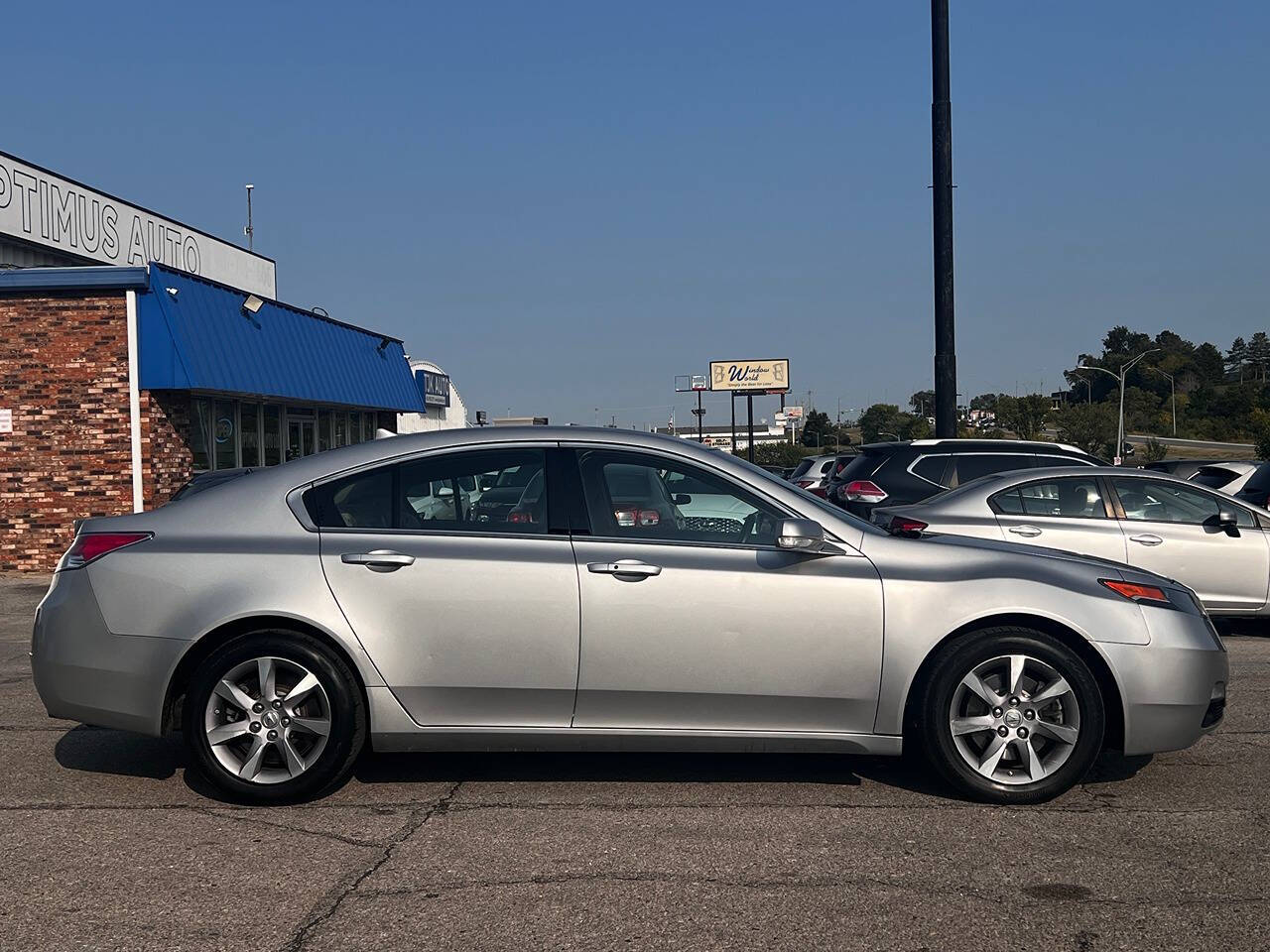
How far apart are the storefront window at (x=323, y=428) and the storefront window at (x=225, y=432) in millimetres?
4885

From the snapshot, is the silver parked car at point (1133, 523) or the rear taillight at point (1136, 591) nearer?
the rear taillight at point (1136, 591)

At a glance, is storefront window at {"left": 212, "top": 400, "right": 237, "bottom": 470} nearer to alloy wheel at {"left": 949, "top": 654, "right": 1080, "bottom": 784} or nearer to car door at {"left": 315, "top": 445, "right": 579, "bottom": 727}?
car door at {"left": 315, "top": 445, "right": 579, "bottom": 727}

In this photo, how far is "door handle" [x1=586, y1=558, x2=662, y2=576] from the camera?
546 cm

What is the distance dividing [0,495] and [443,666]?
1459 cm

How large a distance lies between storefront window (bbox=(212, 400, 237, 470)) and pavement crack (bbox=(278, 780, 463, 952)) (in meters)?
16.4

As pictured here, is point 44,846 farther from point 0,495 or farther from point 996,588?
point 0,495

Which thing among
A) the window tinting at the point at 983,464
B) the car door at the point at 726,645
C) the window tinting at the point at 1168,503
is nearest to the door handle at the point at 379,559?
the car door at the point at 726,645

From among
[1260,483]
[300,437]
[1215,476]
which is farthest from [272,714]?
[300,437]

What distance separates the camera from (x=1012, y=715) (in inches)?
215

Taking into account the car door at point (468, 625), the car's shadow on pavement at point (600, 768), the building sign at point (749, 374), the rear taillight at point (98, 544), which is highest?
the building sign at point (749, 374)

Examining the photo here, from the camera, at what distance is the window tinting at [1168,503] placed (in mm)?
10469

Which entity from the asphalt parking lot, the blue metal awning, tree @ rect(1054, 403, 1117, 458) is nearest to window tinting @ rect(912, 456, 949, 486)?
the asphalt parking lot

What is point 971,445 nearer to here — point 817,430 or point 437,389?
point 437,389

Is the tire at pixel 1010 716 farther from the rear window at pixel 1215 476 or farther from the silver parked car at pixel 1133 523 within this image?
the rear window at pixel 1215 476
